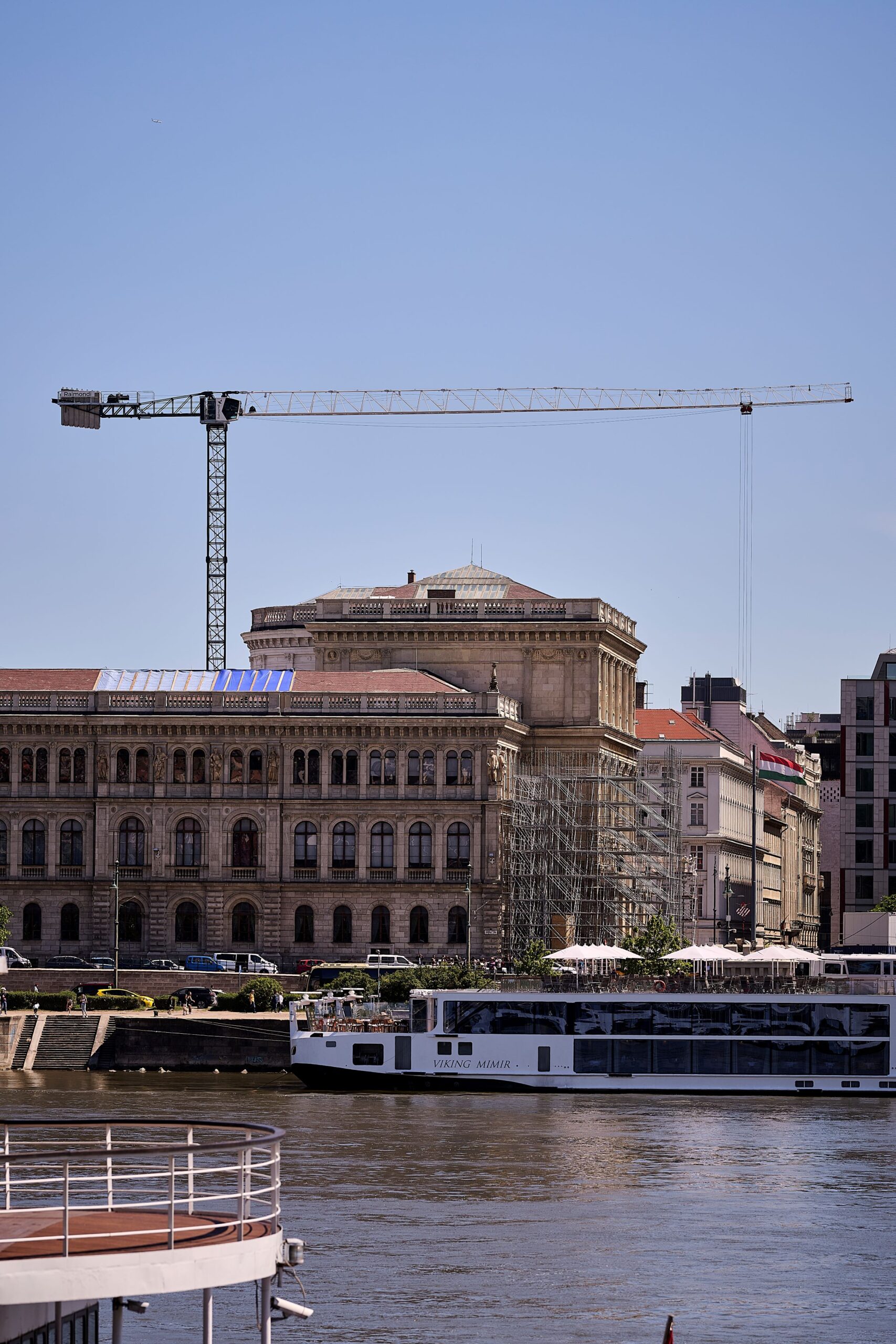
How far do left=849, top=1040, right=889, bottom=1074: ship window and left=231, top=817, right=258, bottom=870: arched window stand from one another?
51196 mm

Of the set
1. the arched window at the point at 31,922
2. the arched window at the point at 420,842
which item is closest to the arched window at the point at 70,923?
the arched window at the point at 31,922

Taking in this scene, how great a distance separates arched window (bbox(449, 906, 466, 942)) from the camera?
424 ft

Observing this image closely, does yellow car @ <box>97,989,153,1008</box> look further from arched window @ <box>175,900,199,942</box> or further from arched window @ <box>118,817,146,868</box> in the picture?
arched window @ <box>118,817,146,868</box>

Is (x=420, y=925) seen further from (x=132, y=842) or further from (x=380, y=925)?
(x=132, y=842)

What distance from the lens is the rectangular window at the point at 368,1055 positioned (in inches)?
3447

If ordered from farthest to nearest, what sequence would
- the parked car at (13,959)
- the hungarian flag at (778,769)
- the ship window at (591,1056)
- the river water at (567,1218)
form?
the hungarian flag at (778,769), the parked car at (13,959), the ship window at (591,1056), the river water at (567,1218)

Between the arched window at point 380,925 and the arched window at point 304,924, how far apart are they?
341cm

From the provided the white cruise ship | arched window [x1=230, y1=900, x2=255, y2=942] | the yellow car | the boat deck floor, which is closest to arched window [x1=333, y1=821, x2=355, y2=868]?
arched window [x1=230, y1=900, x2=255, y2=942]

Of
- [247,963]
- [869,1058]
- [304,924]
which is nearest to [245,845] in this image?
[304,924]

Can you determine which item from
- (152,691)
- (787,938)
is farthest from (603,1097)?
(787,938)

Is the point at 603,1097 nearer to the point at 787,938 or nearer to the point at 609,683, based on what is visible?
the point at 609,683

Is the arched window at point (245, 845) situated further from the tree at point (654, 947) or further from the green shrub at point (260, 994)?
the green shrub at point (260, 994)

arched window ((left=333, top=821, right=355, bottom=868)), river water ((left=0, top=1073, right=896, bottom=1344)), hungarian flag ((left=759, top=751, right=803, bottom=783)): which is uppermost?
hungarian flag ((left=759, top=751, right=803, bottom=783))

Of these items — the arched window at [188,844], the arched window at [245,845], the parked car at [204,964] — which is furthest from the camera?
the arched window at [188,844]
